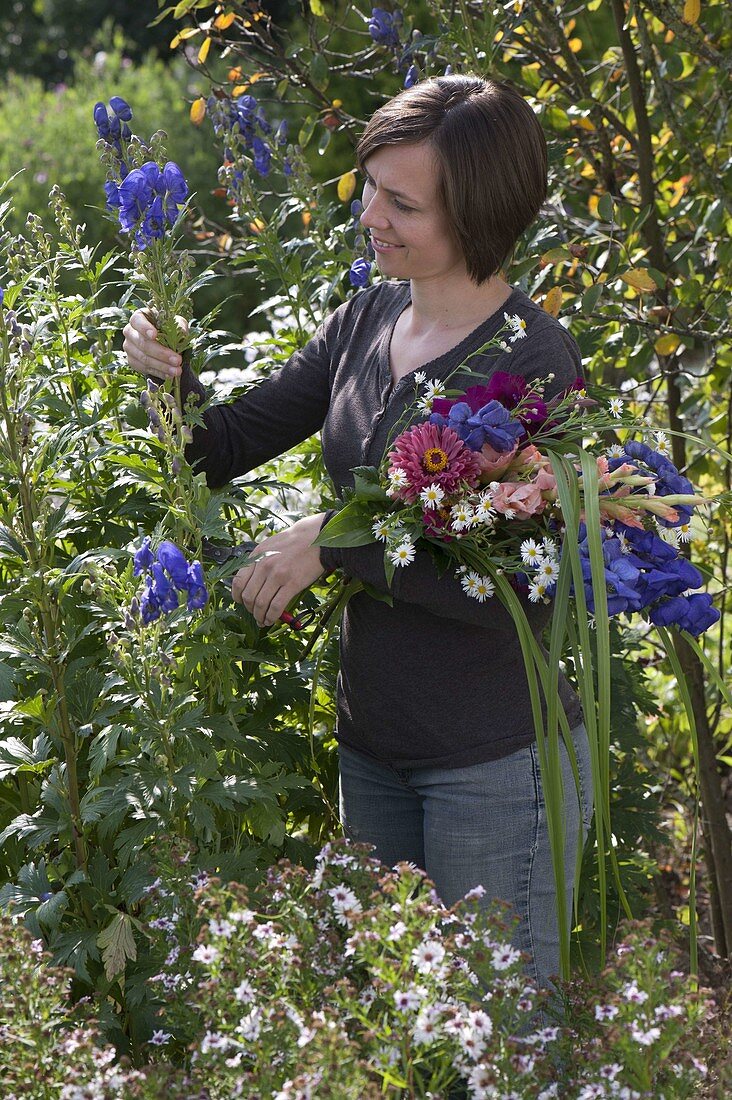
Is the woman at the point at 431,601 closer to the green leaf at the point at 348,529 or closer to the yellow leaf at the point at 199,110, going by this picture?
the green leaf at the point at 348,529

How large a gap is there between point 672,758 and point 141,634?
238 cm

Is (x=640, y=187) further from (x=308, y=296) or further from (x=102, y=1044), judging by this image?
(x=102, y=1044)

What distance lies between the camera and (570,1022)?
1646mm

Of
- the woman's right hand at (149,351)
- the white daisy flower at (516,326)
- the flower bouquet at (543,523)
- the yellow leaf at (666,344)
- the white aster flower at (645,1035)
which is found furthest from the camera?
the yellow leaf at (666,344)

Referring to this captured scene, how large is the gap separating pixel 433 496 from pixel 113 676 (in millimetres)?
620

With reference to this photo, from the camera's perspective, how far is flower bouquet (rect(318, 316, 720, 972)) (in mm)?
1643

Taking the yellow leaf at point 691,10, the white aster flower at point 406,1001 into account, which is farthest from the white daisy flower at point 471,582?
the yellow leaf at point 691,10

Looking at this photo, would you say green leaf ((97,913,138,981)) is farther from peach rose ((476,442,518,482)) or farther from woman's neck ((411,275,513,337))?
woman's neck ((411,275,513,337))

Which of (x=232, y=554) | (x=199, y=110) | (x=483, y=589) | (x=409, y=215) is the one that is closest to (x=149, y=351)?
(x=232, y=554)

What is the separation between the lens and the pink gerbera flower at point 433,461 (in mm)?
1730

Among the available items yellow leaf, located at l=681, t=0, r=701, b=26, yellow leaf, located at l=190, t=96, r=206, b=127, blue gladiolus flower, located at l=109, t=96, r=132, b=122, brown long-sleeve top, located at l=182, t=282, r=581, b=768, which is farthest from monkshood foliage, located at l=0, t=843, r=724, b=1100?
yellow leaf, located at l=190, t=96, r=206, b=127

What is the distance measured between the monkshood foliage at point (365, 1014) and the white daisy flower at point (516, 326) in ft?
2.76

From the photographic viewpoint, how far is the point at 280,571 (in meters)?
1.96

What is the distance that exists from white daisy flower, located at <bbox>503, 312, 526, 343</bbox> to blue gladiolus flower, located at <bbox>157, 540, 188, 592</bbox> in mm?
644
